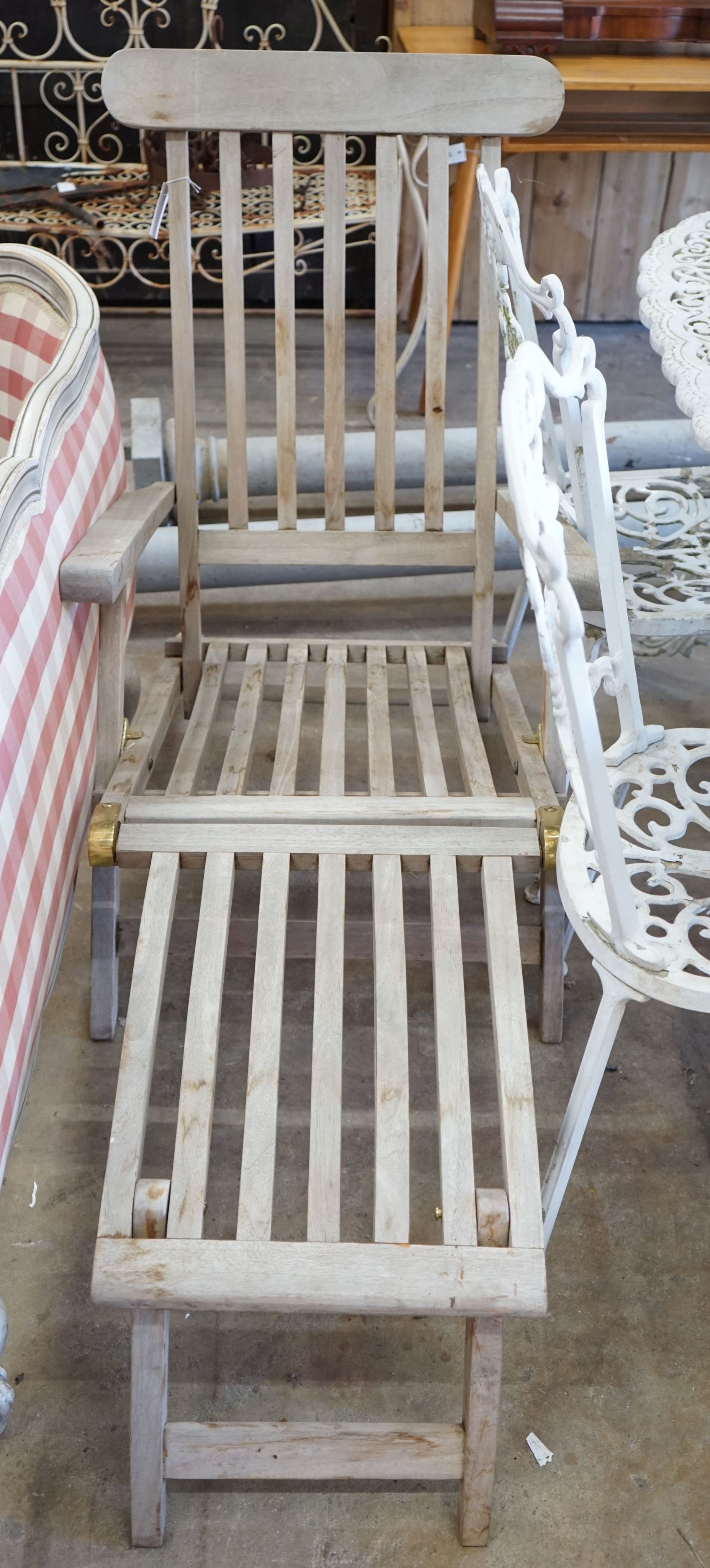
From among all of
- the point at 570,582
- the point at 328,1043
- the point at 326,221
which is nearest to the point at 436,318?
the point at 326,221

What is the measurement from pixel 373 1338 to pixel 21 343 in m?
1.51

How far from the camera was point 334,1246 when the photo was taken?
116 cm

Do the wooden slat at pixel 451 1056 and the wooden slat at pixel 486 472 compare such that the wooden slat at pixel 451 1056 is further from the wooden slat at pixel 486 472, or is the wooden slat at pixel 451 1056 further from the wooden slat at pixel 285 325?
the wooden slat at pixel 285 325

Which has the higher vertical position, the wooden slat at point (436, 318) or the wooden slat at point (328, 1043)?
the wooden slat at point (436, 318)

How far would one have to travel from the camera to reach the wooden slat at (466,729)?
172 cm

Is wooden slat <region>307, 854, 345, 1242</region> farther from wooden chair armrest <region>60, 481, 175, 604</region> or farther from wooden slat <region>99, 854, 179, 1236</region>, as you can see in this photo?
wooden chair armrest <region>60, 481, 175, 604</region>

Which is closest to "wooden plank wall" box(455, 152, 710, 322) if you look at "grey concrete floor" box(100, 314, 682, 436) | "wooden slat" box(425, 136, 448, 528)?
"grey concrete floor" box(100, 314, 682, 436)

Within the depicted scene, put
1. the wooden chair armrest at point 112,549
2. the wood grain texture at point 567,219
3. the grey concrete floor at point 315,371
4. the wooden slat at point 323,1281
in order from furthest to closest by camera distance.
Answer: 1. the wood grain texture at point 567,219
2. the grey concrete floor at point 315,371
3. the wooden chair armrest at point 112,549
4. the wooden slat at point 323,1281

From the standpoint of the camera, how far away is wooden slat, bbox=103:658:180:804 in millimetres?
1628

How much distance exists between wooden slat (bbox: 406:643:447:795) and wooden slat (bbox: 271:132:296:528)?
0.30 meters

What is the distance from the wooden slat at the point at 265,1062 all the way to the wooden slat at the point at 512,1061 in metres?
0.23

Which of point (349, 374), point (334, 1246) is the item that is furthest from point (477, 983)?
point (349, 374)

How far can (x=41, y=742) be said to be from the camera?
135 cm

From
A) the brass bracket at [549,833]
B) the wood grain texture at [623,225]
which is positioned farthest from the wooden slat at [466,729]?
the wood grain texture at [623,225]
